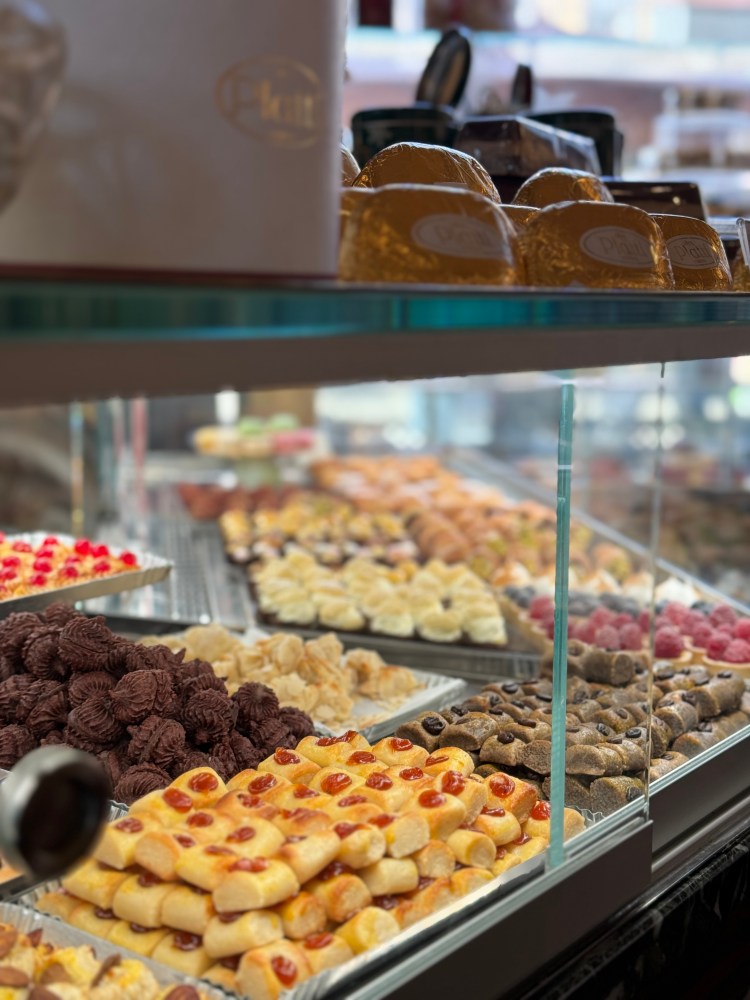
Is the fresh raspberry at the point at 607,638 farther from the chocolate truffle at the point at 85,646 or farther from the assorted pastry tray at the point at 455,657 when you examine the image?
the chocolate truffle at the point at 85,646

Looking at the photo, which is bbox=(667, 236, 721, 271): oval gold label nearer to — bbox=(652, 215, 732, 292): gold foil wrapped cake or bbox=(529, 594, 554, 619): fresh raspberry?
bbox=(652, 215, 732, 292): gold foil wrapped cake

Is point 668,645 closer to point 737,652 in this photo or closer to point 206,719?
point 737,652

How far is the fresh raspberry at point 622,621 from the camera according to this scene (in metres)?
1.93

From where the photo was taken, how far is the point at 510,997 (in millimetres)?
1216

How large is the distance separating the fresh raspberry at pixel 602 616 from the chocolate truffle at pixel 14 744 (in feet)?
2.91

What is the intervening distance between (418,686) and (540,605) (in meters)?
0.61

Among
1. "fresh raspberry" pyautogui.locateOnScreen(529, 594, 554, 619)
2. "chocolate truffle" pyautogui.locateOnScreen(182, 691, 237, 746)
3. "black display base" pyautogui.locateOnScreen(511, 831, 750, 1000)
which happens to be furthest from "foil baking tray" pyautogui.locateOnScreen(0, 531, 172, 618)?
"black display base" pyautogui.locateOnScreen(511, 831, 750, 1000)

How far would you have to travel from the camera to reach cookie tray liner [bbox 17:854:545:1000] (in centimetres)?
108

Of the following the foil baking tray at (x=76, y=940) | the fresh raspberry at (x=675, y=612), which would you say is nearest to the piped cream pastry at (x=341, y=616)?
the fresh raspberry at (x=675, y=612)

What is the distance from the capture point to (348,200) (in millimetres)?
1145

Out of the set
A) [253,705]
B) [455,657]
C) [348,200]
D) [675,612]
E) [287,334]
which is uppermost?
[348,200]

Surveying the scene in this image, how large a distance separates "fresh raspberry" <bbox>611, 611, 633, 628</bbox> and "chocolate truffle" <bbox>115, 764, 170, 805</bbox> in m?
0.81

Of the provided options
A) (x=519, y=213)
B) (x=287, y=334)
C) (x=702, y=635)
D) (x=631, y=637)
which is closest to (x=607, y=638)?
(x=631, y=637)

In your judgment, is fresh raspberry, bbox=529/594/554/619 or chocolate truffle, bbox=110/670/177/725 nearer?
chocolate truffle, bbox=110/670/177/725
